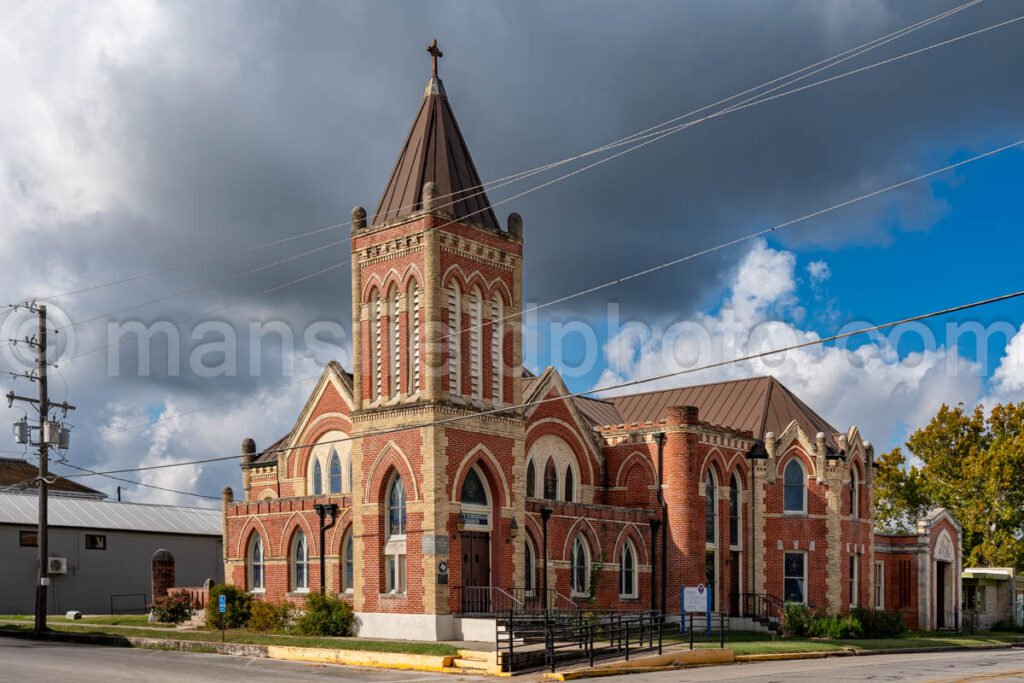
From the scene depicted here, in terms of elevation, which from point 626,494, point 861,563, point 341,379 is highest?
point 341,379

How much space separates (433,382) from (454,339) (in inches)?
65.8

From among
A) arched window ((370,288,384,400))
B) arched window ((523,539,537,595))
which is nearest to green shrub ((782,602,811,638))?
arched window ((523,539,537,595))

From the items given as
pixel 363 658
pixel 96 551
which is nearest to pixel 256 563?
pixel 363 658

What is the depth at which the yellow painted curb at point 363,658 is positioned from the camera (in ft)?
89.4

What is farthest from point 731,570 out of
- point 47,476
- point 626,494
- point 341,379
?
point 47,476

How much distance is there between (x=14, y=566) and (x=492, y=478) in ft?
100

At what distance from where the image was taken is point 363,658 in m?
28.3

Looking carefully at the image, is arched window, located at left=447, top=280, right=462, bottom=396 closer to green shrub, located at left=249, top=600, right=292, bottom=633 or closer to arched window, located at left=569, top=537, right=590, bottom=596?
arched window, located at left=569, top=537, right=590, bottom=596

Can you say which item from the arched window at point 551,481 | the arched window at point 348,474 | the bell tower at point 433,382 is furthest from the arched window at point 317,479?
the bell tower at point 433,382

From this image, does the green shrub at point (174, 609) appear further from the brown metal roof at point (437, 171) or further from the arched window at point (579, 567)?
the brown metal roof at point (437, 171)

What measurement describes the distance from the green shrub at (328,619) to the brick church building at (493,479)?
0.57 m

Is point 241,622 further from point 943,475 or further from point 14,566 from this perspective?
point 943,475

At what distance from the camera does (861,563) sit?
148 ft

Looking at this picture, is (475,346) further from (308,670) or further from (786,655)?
(786,655)
